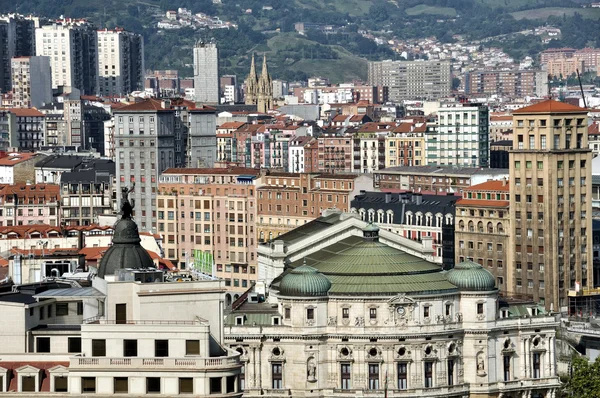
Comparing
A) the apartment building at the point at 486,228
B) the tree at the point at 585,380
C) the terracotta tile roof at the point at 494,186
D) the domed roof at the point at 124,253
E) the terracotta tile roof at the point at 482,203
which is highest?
the domed roof at the point at 124,253

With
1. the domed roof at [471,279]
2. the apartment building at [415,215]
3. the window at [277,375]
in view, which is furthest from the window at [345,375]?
the apartment building at [415,215]

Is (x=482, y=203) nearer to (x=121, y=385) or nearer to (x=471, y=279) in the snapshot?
(x=471, y=279)

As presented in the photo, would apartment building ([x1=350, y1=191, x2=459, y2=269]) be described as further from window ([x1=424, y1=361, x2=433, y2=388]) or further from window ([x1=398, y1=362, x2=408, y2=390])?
window ([x1=398, y1=362, x2=408, y2=390])

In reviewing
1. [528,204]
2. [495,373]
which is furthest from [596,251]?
[495,373]

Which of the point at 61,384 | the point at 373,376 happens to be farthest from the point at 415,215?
the point at 61,384

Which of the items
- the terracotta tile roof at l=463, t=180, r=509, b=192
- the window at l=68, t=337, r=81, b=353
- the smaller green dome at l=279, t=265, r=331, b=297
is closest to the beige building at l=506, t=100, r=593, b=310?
the terracotta tile roof at l=463, t=180, r=509, b=192

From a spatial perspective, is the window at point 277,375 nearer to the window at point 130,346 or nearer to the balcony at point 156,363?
the window at point 130,346
